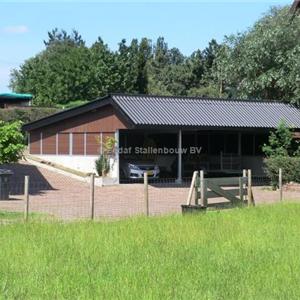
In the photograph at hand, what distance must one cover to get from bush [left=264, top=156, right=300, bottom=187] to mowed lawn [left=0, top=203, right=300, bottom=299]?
48.0 ft

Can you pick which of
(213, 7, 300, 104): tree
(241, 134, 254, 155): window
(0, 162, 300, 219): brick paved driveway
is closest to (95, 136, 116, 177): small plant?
(0, 162, 300, 219): brick paved driveway

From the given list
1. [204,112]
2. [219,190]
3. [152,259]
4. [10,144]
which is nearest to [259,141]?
[204,112]

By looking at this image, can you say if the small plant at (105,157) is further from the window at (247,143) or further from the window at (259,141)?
the window at (259,141)

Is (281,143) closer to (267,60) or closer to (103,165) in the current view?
(103,165)

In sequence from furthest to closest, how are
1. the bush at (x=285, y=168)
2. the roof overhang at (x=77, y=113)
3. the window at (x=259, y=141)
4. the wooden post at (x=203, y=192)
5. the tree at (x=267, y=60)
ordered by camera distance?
the tree at (x=267, y=60) < the window at (x=259, y=141) < the roof overhang at (x=77, y=113) < the bush at (x=285, y=168) < the wooden post at (x=203, y=192)

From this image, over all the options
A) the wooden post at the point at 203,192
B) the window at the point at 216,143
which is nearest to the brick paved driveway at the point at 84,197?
the wooden post at the point at 203,192

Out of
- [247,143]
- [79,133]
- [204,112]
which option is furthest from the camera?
[247,143]

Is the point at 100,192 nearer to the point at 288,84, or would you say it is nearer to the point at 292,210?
the point at 292,210

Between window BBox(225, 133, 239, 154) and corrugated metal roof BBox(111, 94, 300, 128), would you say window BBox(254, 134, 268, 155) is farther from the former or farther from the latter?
corrugated metal roof BBox(111, 94, 300, 128)

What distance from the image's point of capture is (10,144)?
22531mm

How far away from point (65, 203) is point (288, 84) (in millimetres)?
21502

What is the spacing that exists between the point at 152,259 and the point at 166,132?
24.9m

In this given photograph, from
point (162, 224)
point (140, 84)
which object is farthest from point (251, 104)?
point (140, 84)

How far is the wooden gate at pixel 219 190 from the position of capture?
57.1 ft
